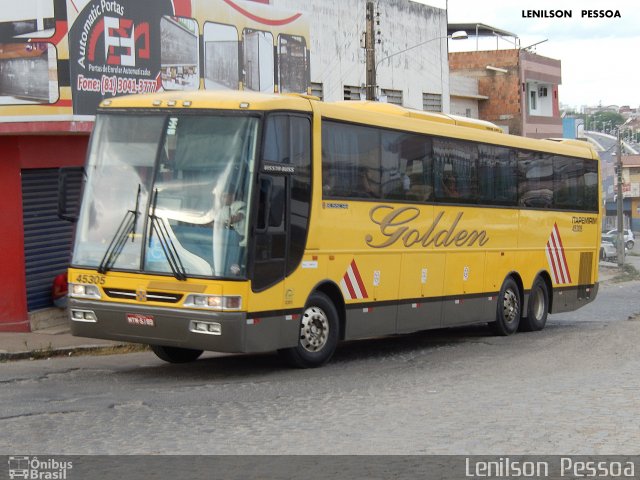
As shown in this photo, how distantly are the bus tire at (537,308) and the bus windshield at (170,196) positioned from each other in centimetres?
918

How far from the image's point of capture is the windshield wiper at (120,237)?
11992mm

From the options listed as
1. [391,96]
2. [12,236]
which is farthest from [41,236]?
[391,96]

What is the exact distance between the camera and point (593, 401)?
33.5 ft

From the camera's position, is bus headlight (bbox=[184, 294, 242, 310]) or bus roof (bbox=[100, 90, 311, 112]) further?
bus roof (bbox=[100, 90, 311, 112])

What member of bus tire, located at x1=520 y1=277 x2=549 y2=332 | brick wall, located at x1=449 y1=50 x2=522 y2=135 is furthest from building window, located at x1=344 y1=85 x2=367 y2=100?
brick wall, located at x1=449 y1=50 x2=522 y2=135

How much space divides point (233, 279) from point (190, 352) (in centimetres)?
275

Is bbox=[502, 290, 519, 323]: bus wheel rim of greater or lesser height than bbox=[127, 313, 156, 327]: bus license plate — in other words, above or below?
below

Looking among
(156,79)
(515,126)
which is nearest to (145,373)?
(156,79)

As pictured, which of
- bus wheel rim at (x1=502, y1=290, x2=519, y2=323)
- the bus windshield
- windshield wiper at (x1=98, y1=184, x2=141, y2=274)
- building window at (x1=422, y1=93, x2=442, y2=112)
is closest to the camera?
the bus windshield

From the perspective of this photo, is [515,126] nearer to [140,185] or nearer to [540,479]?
[140,185]

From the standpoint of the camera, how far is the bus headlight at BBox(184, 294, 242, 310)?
11.5 metres

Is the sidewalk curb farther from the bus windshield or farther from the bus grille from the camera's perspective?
the bus grille

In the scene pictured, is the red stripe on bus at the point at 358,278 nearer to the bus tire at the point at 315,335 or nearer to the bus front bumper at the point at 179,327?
the bus tire at the point at 315,335

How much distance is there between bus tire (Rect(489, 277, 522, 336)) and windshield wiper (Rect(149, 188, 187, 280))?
7.87 m
